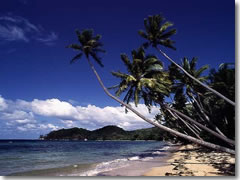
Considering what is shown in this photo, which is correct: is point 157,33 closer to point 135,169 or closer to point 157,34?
point 157,34

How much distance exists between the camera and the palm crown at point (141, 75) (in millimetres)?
10094

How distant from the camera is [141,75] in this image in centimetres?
1051

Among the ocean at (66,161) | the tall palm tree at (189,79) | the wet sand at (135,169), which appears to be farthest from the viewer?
the tall palm tree at (189,79)

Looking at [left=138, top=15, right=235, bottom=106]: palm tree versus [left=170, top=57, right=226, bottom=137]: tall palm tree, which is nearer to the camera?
[left=138, top=15, right=235, bottom=106]: palm tree

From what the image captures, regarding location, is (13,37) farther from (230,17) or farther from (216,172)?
(216,172)

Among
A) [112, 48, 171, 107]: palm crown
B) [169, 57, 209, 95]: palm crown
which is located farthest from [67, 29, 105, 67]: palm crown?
[169, 57, 209, 95]: palm crown

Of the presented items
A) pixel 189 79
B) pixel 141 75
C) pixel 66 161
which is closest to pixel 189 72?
pixel 189 79

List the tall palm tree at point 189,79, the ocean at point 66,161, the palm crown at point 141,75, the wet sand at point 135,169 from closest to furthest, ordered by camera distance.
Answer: the wet sand at point 135,169 → the ocean at point 66,161 → the palm crown at point 141,75 → the tall palm tree at point 189,79

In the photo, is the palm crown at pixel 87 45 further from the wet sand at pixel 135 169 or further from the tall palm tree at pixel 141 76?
the wet sand at pixel 135 169

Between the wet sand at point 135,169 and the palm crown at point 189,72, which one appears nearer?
the wet sand at point 135,169

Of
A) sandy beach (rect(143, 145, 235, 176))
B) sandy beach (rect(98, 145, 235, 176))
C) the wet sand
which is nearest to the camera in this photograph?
sandy beach (rect(143, 145, 235, 176))

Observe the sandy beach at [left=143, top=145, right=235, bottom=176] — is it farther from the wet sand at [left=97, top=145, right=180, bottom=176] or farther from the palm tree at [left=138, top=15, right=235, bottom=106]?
the palm tree at [left=138, top=15, right=235, bottom=106]

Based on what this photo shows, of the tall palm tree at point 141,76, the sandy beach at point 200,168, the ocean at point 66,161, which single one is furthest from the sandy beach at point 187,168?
the tall palm tree at point 141,76

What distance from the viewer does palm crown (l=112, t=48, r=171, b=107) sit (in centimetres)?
1009
